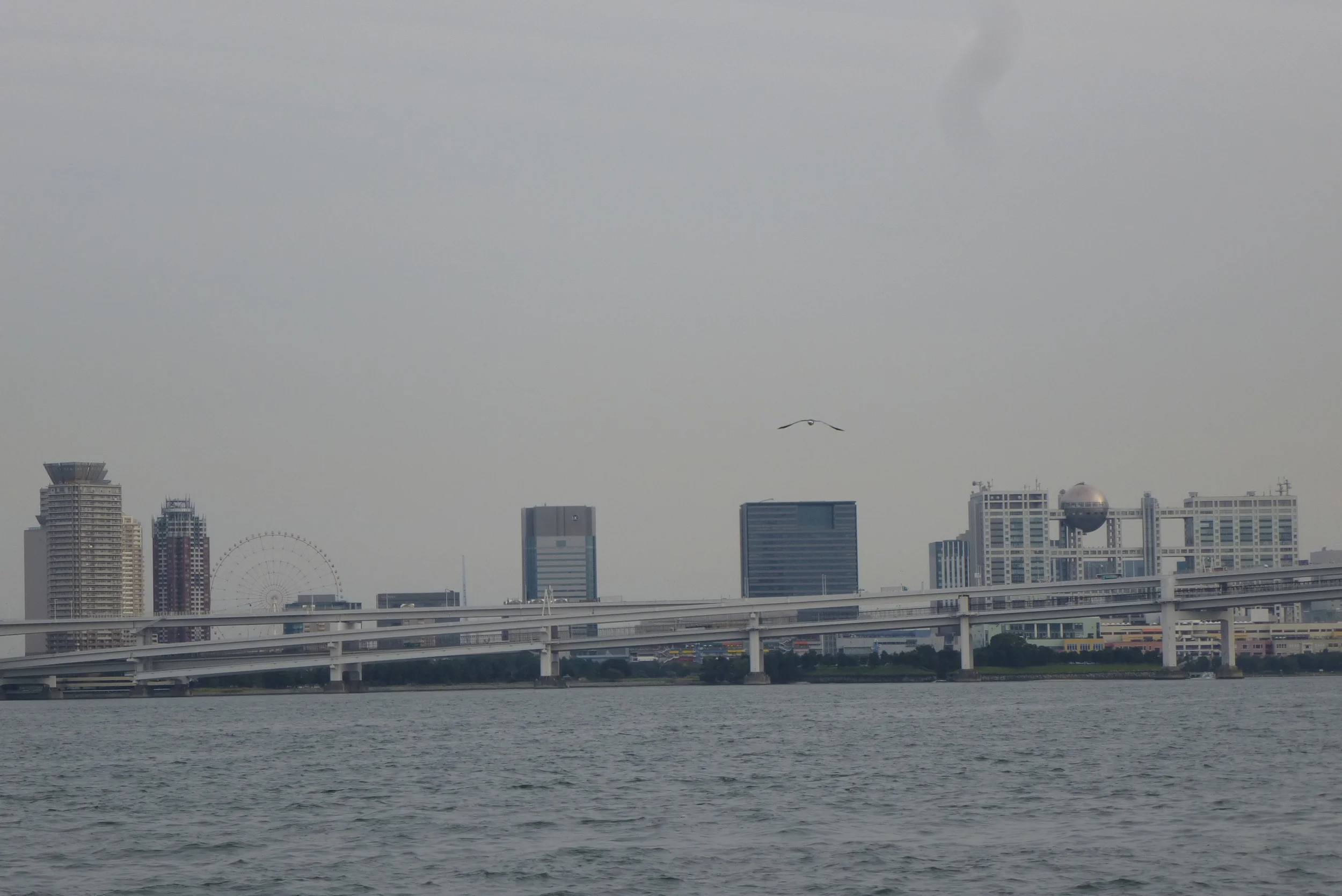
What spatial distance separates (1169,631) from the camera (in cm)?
12088

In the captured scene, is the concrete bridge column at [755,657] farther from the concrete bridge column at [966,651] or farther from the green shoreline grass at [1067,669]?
the green shoreline grass at [1067,669]

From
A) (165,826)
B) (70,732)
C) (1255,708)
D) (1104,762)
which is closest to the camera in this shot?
(165,826)

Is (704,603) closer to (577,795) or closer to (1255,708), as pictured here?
(1255,708)

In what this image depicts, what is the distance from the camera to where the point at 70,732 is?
241 feet

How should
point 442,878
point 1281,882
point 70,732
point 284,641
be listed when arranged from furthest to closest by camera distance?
point 284,641
point 70,732
point 442,878
point 1281,882

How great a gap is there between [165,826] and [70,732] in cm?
4347

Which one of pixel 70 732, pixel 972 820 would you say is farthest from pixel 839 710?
pixel 972 820

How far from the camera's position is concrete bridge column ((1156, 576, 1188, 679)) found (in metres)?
119

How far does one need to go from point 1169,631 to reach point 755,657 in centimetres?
2987

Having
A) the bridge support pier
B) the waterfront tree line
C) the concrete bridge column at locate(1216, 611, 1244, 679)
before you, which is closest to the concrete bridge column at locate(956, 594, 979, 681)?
the waterfront tree line

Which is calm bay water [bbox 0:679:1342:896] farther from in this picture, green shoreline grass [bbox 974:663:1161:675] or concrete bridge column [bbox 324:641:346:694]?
concrete bridge column [bbox 324:641:346:694]

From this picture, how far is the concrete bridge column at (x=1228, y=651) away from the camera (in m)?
120

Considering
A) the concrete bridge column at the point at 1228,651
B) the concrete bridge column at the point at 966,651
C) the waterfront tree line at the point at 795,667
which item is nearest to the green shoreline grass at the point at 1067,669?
the waterfront tree line at the point at 795,667

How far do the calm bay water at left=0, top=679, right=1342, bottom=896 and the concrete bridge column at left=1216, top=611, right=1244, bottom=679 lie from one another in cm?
5524
